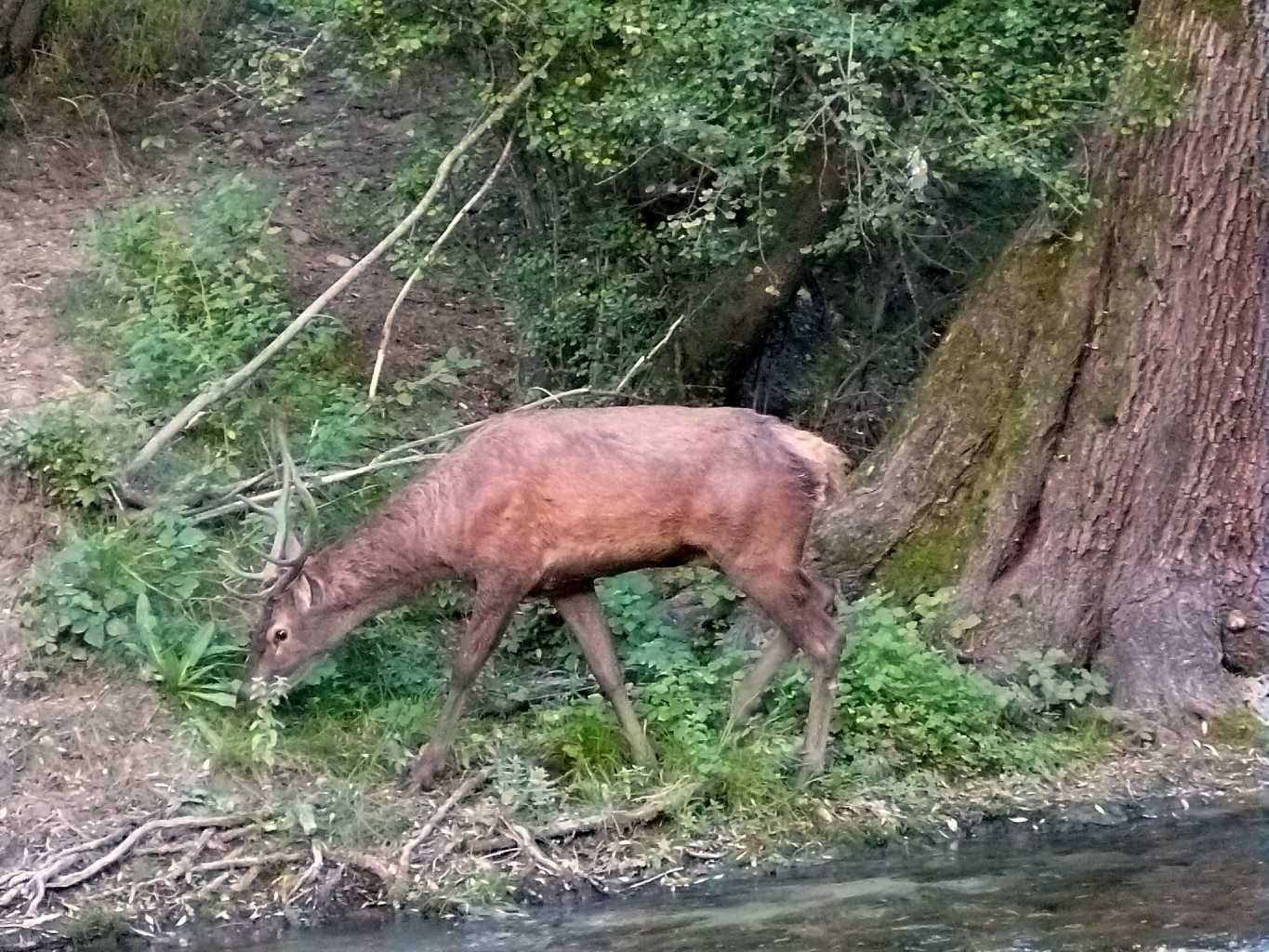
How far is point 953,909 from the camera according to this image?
6.48 m

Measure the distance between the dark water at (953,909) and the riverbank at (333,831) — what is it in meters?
0.19

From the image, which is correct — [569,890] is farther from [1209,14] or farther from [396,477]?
[1209,14]

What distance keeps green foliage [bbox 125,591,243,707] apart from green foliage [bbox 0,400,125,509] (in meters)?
0.99

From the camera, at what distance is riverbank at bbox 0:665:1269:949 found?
6.80m

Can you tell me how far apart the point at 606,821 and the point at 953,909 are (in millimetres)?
1607

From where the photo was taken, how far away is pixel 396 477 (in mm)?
9477

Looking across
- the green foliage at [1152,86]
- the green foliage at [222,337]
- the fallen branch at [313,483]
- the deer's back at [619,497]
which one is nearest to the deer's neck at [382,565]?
the deer's back at [619,497]

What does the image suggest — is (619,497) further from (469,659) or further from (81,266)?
(81,266)

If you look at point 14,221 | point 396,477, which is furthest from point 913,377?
point 14,221

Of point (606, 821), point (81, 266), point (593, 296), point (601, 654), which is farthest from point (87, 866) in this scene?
point (81, 266)

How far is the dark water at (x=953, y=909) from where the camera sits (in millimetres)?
6113

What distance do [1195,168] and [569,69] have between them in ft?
11.3

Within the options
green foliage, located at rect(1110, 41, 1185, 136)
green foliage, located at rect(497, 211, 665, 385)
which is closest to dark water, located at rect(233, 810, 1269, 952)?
green foliage, located at rect(1110, 41, 1185, 136)

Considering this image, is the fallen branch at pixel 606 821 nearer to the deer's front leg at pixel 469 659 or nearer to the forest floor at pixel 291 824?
the forest floor at pixel 291 824
